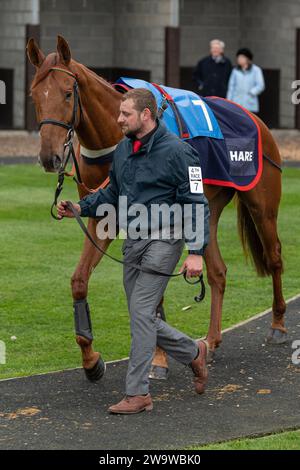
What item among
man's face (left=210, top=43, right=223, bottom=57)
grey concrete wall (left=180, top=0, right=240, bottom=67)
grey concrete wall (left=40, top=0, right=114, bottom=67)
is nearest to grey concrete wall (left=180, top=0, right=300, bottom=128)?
grey concrete wall (left=180, top=0, right=240, bottom=67)

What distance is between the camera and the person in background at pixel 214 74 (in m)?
22.7

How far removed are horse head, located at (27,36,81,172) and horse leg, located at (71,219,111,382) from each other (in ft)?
2.53

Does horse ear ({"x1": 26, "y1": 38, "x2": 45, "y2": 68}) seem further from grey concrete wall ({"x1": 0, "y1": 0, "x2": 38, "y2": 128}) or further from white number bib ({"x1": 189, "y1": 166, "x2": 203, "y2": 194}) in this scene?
grey concrete wall ({"x1": 0, "y1": 0, "x2": 38, "y2": 128})

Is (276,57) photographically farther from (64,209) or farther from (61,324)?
(64,209)

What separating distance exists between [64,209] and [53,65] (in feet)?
3.17

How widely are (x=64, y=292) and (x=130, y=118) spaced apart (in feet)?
13.4

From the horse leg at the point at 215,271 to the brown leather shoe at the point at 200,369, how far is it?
1.09 m

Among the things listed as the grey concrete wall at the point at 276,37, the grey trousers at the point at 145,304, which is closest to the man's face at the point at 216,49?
the grey concrete wall at the point at 276,37

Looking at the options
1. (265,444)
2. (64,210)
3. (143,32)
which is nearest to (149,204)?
(64,210)

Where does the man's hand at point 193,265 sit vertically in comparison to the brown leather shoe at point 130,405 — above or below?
above

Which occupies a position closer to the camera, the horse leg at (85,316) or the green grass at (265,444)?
the green grass at (265,444)

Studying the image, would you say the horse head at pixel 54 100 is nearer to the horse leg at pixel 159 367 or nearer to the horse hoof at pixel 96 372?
the horse hoof at pixel 96 372

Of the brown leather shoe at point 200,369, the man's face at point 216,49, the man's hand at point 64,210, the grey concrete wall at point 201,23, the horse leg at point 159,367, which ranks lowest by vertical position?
the horse leg at point 159,367

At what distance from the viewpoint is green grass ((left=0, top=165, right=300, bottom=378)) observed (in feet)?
30.3
